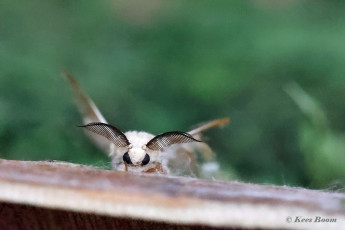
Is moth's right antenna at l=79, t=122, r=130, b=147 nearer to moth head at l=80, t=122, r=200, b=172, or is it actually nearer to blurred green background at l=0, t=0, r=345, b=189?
moth head at l=80, t=122, r=200, b=172

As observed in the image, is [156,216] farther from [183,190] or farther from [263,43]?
[263,43]

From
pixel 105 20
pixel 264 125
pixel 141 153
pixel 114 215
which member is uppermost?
pixel 105 20

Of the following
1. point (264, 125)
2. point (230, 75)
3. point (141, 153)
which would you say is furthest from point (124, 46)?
point (141, 153)

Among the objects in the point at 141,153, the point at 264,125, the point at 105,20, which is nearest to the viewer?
the point at 141,153

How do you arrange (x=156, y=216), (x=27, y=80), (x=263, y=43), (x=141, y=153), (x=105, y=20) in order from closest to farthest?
(x=156, y=216)
(x=141, y=153)
(x=27, y=80)
(x=263, y=43)
(x=105, y=20)

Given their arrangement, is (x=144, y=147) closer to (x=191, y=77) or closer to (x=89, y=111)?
(x=89, y=111)

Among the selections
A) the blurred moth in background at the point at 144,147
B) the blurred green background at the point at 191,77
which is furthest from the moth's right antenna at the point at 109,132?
the blurred green background at the point at 191,77

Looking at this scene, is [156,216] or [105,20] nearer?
[156,216]

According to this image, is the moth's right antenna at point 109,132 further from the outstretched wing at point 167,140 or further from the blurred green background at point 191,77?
the blurred green background at point 191,77
